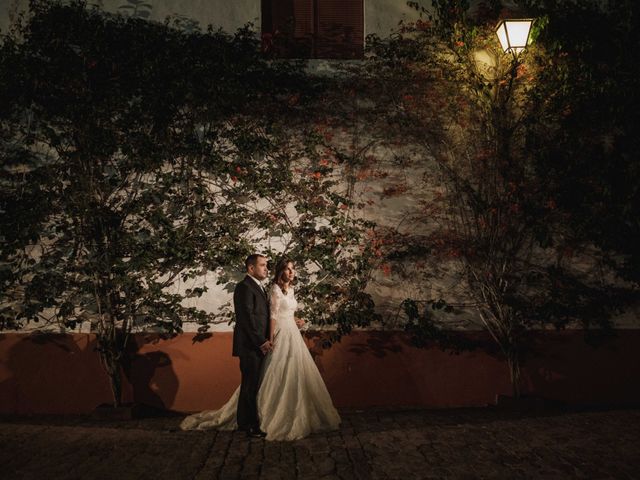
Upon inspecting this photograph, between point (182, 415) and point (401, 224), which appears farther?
point (401, 224)

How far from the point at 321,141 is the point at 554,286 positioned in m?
3.64

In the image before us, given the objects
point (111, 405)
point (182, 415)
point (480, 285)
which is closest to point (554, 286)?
point (480, 285)

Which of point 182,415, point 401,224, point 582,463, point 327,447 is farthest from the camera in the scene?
point 401,224

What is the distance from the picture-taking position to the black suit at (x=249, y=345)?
5.38 meters

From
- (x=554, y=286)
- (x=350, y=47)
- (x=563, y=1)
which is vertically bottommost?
(x=554, y=286)

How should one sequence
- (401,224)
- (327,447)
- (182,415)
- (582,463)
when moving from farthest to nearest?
(401,224)
(182,415)
(327,447)
(582,463)

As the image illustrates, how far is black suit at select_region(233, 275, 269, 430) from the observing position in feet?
17.6

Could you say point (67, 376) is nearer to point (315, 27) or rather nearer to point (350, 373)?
point (350, 373)

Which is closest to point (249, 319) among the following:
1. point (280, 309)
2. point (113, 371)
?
point (280, 309)

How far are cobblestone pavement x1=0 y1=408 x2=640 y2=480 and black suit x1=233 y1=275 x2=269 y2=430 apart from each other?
256 millimetres

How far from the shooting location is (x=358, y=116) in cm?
724

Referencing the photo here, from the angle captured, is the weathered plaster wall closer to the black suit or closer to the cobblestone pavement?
the black suit

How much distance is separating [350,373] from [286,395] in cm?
151

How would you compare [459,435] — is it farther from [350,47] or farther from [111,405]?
[350,47]
